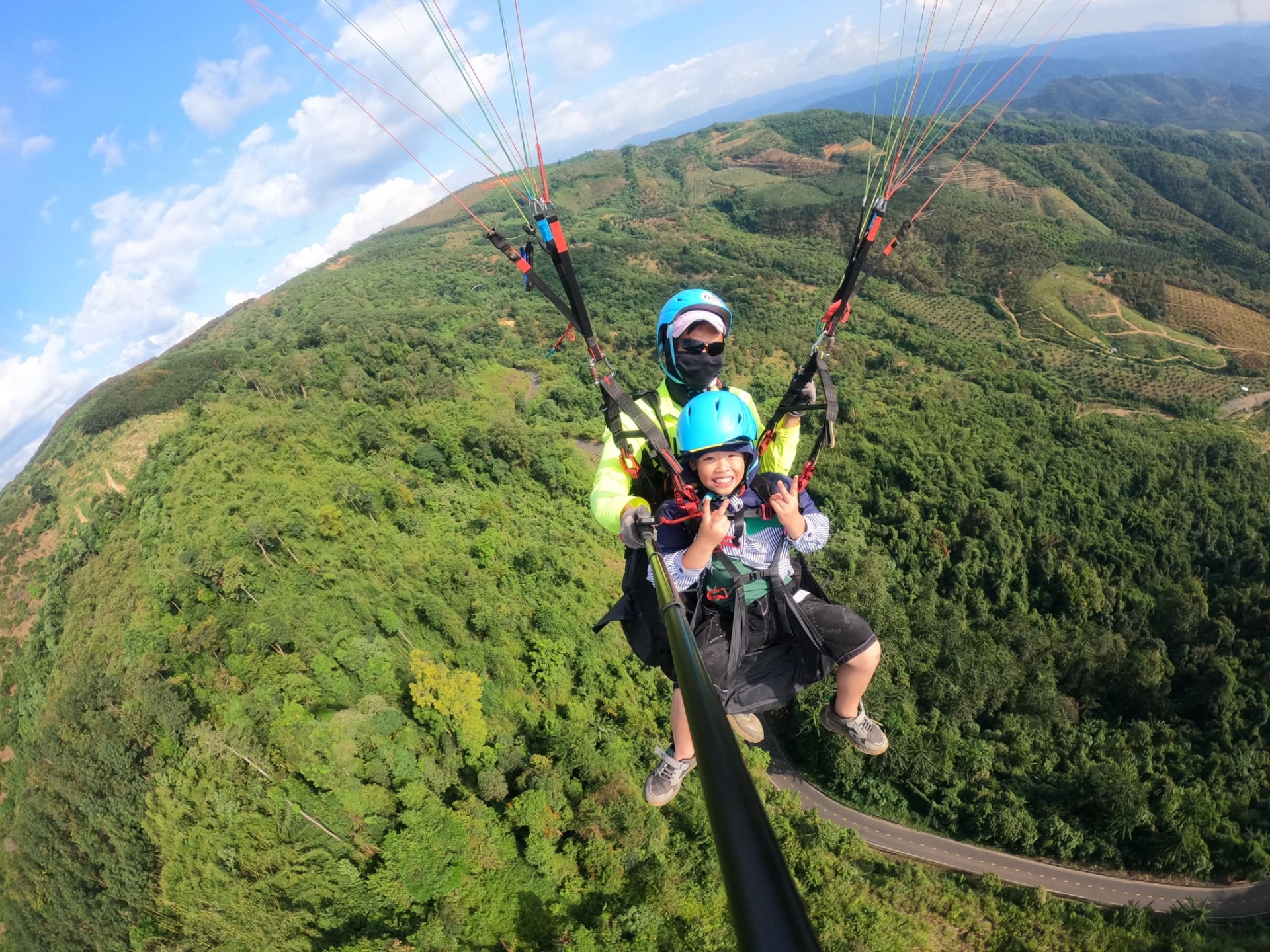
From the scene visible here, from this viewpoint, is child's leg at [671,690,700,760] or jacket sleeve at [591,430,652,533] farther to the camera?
child's leg at [671,690,700,760]

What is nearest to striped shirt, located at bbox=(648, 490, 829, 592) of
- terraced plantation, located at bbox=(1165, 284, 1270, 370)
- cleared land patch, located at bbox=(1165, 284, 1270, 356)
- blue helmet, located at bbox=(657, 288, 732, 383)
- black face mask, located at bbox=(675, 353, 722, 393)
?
black face mask, located at bbox=(675, 353, 722, 393)

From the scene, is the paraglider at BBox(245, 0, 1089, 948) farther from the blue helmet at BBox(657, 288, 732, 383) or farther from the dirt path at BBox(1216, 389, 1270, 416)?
the dirt path at BBox(1216, 389, 1270, 416)

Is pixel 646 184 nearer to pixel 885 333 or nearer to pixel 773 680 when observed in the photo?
pixel 885 333

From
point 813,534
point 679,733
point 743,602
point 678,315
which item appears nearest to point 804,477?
point 813,534

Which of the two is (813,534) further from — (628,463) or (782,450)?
(628,463)

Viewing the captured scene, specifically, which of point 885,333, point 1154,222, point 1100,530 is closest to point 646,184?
point 885,333

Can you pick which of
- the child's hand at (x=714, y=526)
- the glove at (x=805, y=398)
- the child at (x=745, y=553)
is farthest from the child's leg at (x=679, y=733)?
the glove at (x=805, y=398)
